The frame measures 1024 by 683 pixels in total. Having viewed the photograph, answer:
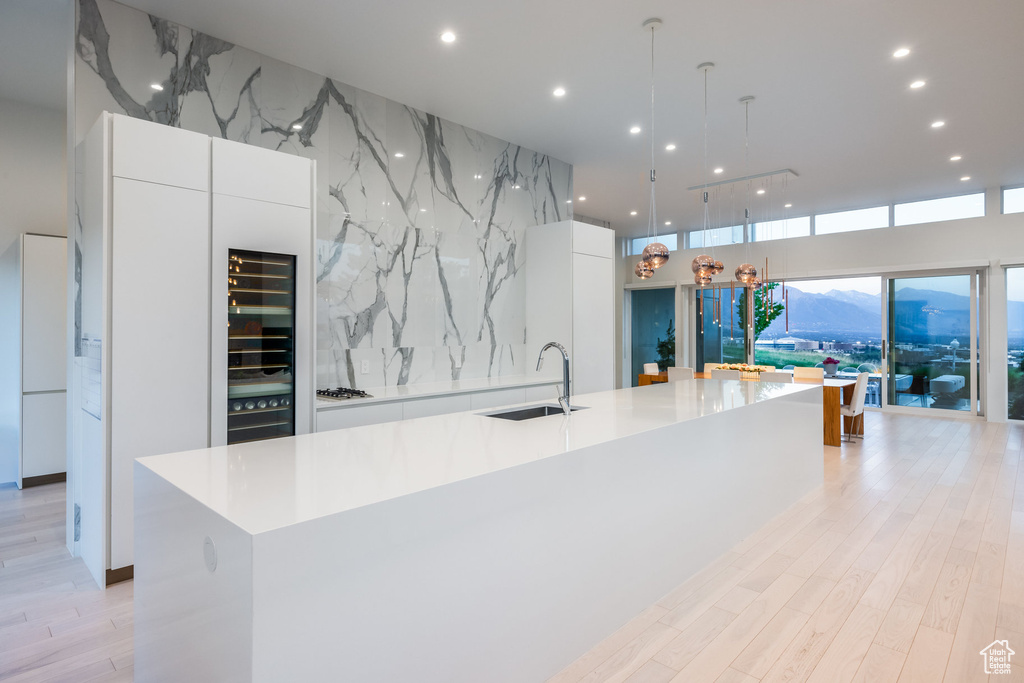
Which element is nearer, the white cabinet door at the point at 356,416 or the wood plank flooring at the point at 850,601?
the wood plank flooring at the point at 850,601

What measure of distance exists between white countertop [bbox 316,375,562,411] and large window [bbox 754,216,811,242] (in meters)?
6.16

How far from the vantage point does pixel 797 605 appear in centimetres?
253

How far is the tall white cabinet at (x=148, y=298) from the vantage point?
9.06 ft

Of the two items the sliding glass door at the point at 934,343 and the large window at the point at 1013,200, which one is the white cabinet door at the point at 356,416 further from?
the large window at the point at 1013,200

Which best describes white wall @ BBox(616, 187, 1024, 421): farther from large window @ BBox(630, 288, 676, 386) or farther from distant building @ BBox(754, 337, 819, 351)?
large window @ BBox(630, 288, 676, 386)

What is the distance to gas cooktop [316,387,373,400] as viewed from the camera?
12.7ft

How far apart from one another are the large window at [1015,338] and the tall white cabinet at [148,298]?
9.42 metres

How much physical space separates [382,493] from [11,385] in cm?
501

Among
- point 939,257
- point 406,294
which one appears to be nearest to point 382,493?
point 406,294

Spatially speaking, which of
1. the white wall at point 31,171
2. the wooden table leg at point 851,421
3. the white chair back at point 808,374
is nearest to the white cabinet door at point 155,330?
the white wall at point 31,171

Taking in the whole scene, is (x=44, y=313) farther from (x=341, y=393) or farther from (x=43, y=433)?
(x=341, y=393)

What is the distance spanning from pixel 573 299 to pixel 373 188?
86.1 inches

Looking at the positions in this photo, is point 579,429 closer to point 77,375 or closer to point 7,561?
point 77,375

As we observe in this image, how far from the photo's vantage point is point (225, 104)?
3705 millimetres
